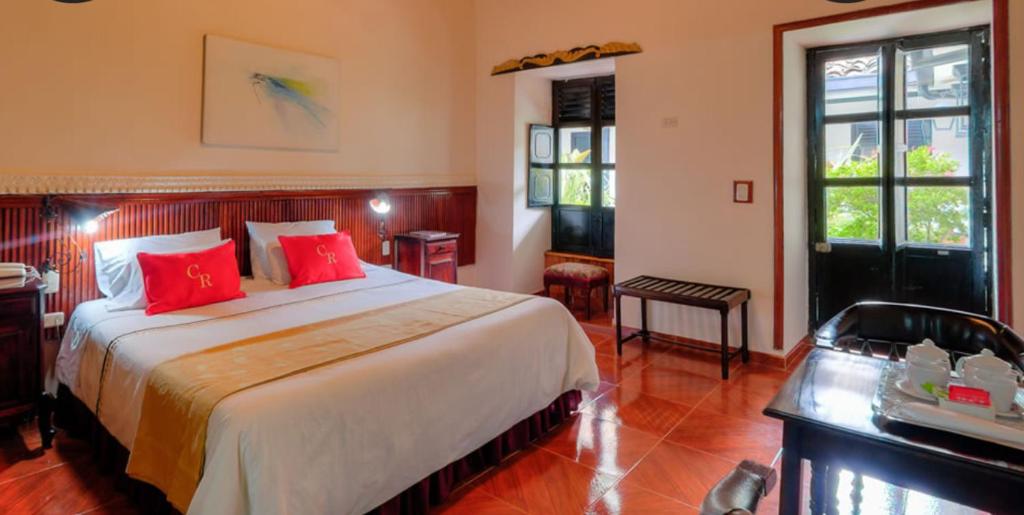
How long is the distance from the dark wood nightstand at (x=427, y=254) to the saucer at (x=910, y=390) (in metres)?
3.85

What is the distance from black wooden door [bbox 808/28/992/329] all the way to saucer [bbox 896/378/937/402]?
3085 mm

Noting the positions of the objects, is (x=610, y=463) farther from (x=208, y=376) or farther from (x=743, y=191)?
(x=743, y=191)

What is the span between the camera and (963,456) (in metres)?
1.29

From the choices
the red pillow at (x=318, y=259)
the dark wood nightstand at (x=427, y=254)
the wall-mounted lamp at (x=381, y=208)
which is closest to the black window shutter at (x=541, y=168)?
the dark wood nightstand at (x=427, y=254)

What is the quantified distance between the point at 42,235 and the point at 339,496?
2526 mm

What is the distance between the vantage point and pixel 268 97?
408 centimetres

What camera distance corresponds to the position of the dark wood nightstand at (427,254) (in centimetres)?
500

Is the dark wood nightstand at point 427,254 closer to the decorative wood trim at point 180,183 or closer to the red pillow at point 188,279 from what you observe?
the decorative wood trim at point 180,183

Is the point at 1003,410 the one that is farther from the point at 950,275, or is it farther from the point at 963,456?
the point at 950,275

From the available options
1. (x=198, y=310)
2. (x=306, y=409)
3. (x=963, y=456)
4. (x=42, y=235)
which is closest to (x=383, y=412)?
(x=306, y=409)

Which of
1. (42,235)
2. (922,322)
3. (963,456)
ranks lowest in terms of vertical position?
(963,456)

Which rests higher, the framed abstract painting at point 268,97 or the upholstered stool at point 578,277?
the framed abstract painting at point 268,97

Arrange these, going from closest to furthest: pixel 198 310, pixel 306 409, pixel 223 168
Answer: pixel 306 409 < pixel 198 310 < pixel 223 168

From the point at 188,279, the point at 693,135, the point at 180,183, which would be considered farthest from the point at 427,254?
the point at 693,135
